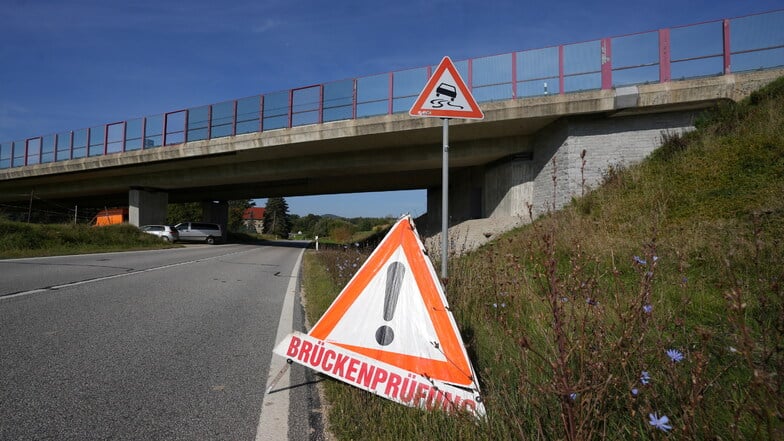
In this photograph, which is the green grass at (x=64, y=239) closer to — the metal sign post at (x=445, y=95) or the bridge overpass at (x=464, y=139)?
the bridge overpass at (x=464, y=139)

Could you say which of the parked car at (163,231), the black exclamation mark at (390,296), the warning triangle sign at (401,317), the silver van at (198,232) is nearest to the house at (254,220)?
the silver van at (198,232)

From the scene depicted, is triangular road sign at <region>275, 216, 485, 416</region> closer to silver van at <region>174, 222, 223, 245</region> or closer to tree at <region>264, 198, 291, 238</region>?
silver van at <region>174, 222, 223, 245</region>

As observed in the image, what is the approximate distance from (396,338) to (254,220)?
135m

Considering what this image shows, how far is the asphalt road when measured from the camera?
8.29 feet

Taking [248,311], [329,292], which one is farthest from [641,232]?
[248,311]

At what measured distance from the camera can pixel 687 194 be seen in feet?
27.5

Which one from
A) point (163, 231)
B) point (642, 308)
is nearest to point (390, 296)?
point (642, 308)

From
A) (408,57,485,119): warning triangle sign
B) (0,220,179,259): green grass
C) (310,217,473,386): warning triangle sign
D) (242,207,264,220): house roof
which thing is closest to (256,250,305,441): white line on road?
(310,217,473,386): warning triangle sign

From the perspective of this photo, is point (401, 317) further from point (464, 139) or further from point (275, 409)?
point (464, 139)

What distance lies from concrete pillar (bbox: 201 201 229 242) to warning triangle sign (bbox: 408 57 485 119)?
121ft

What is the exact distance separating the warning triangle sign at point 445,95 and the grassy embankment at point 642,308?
146 centimetres

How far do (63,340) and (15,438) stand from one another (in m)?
2.18

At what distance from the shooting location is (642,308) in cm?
223

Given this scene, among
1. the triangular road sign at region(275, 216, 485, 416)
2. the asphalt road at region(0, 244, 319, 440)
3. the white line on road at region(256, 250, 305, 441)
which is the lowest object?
the white line on road at region(256, 250, 305, 441)
